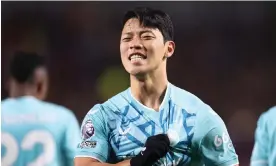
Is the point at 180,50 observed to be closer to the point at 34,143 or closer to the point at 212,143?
the point at 212,143

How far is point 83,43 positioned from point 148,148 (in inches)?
18.4

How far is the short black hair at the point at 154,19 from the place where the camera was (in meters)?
2.06

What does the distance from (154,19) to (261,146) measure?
0.59 metres

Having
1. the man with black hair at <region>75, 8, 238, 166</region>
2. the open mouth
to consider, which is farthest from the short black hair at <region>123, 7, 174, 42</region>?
the open mouth

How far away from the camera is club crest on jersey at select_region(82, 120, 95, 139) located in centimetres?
206

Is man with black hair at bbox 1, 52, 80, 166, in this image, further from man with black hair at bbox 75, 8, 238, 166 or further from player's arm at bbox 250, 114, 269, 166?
player's arm at bbox 250, 114, 269, 166

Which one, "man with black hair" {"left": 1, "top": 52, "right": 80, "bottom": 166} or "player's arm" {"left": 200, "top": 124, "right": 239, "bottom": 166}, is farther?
"man with black hair" {"left": 1, "top": 52, "right": 80, "bottom": 166}

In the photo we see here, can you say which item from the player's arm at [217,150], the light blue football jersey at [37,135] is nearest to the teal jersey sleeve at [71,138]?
the light blue football jersey at [37,135]

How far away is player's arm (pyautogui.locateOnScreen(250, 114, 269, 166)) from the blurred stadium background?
0.02m

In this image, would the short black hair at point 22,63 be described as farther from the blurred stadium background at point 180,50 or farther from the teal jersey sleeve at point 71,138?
the teal jersey sleeve at point 71,138

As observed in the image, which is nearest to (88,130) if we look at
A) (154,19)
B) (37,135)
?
(37,135)

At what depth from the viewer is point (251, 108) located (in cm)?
215

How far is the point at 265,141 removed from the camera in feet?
7.02

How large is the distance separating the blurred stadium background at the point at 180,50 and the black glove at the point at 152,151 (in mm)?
232
